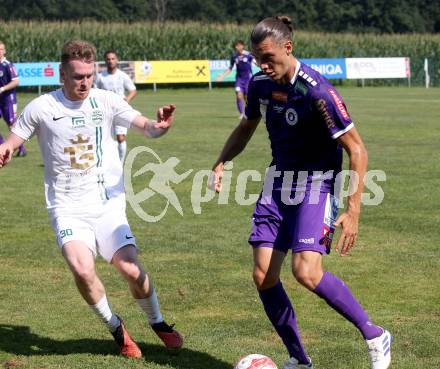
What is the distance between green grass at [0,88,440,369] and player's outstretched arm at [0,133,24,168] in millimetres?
1396

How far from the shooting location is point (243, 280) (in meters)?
8.99

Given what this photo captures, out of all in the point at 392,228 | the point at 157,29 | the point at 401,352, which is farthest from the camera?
the point at 157,29

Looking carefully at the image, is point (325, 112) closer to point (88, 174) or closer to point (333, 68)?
point (88, 174)

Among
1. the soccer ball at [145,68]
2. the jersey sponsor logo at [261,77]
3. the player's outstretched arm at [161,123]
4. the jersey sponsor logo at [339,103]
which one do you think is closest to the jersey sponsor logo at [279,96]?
the jersey sponsor logo at [261,77]

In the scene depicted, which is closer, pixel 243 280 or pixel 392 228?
pixel 243 280

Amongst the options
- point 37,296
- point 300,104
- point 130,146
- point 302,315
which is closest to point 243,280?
point 302,315

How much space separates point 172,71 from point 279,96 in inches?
1694

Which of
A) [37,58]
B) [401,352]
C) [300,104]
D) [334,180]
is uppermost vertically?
[37,58]

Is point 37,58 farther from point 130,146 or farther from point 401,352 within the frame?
point 401,352

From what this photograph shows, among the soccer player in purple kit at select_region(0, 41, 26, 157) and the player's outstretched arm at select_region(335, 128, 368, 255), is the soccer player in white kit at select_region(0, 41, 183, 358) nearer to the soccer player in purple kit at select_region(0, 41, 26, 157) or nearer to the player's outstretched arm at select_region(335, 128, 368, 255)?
the player's outstretched arm at select_region(335, 128, 368, 255)

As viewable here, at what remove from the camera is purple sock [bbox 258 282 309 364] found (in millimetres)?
6184

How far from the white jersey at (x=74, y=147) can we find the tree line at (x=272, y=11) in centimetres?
9463

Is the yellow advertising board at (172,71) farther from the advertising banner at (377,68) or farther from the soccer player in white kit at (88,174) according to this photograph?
the soccer player in white kit at (88,174)

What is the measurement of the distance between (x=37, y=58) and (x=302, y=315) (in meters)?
43.9
